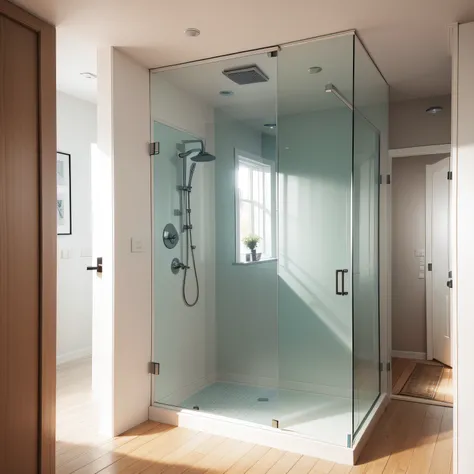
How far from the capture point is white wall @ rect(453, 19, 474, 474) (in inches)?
105

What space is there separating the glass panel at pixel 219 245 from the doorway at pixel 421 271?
150 centimetres

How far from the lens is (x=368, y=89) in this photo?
3414 millimetres

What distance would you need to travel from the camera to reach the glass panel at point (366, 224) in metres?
3.17

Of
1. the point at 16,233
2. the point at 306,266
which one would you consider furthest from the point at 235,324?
the point at 16,233

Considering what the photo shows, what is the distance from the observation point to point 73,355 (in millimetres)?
4926

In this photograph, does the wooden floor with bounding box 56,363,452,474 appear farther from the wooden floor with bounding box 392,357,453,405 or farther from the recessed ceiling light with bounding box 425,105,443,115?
the recessed ceiling light with bounding box 425,105,443,115

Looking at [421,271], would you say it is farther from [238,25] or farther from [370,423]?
[238,25]

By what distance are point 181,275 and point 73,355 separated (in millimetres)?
2056

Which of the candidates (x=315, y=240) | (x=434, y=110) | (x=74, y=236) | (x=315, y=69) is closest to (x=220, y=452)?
(x=315, y=240)

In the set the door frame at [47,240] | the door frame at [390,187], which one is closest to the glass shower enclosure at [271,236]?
the door frame at [390,187]

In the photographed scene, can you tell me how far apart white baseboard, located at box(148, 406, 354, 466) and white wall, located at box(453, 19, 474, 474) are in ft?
2.11

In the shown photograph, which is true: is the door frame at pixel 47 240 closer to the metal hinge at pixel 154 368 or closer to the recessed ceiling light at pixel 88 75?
the metal hinge at pixel 154 368

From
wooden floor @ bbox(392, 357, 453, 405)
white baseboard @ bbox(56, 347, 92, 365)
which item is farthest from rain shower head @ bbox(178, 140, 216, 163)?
white baseboard @ bbox(56, 347, 92, 365)

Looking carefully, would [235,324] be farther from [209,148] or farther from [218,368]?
[209,148]
